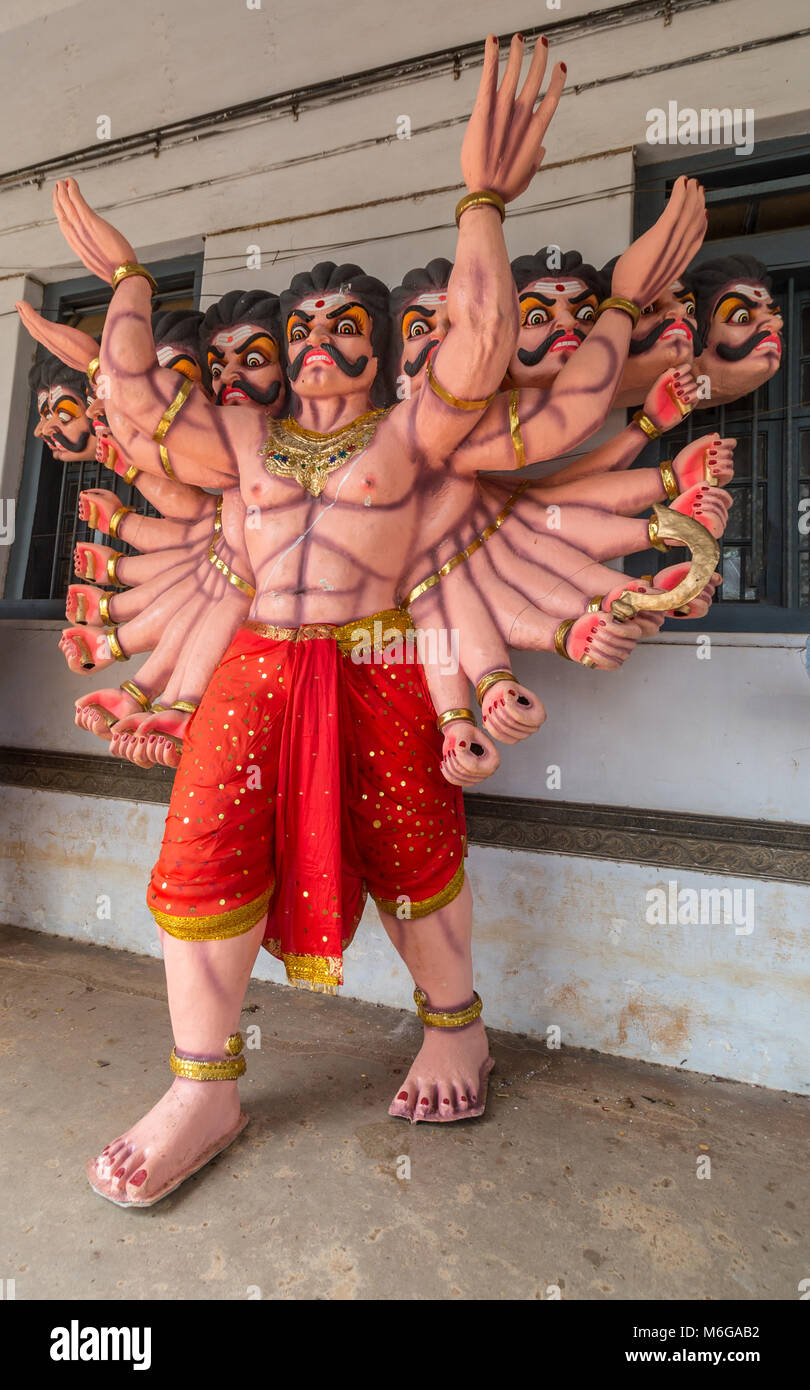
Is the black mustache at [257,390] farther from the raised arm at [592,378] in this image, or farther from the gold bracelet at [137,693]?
the gold bracelet at [137,693]

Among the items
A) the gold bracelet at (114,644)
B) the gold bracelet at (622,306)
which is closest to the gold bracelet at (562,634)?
the gold bracelet at (622,306)

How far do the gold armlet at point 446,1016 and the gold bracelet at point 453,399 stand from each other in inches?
54.9

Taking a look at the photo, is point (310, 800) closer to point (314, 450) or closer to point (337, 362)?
point (314, 450)

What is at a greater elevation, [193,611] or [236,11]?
[236,11]

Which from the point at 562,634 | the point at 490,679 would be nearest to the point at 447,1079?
the point at 490,679

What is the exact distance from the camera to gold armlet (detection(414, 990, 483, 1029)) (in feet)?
6.46

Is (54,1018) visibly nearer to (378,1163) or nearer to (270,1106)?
(270,1106)

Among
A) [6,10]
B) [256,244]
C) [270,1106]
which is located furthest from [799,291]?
[6,10]

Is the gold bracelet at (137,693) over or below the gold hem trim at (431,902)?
over

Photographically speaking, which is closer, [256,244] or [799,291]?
[799,291]

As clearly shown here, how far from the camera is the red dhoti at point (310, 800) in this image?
5.63 ft

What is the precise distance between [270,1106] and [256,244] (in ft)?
9.20

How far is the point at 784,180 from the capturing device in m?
2.37

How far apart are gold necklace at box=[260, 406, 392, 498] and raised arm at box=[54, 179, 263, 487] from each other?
7 cm
